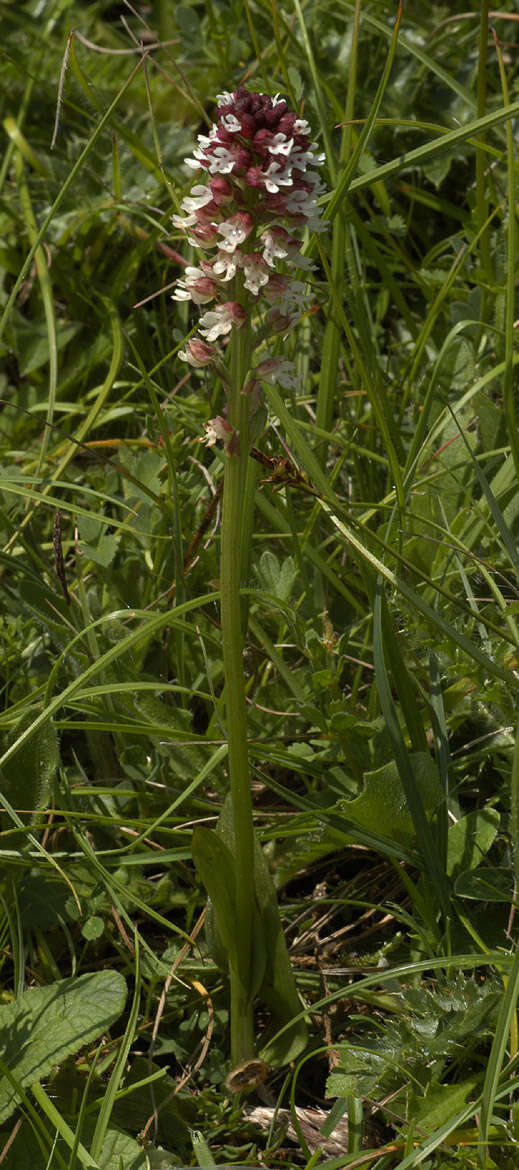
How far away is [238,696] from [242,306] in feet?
2.05

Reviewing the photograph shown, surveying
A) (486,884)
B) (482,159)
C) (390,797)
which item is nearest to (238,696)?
(390,797)

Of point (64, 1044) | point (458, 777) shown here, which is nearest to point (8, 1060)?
point (64, 1044)

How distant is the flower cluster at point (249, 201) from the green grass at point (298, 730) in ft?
1.08

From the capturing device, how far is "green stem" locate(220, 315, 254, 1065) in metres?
1.72

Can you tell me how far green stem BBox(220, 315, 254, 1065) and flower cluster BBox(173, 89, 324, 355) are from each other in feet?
0.28

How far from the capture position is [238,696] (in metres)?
1.83

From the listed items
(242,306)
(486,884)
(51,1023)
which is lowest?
(51,1023)

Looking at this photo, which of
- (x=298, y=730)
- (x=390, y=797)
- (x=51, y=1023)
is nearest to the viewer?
(x=51, y=1023)

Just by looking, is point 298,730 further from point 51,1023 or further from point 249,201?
point 249,201

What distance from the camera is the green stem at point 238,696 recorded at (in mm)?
1719

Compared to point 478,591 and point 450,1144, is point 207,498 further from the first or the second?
point 450,1144

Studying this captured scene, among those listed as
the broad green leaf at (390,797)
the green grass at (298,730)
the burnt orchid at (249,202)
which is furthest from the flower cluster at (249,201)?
the broad green leaf at (390,797)

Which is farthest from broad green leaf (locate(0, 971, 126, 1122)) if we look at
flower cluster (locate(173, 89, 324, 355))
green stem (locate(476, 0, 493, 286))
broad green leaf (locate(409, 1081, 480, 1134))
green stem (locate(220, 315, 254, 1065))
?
green stem (locate(476, 0, 493, 286))

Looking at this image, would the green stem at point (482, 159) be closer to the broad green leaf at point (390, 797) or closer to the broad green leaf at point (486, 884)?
the broad green leaf at point (390, 797)
